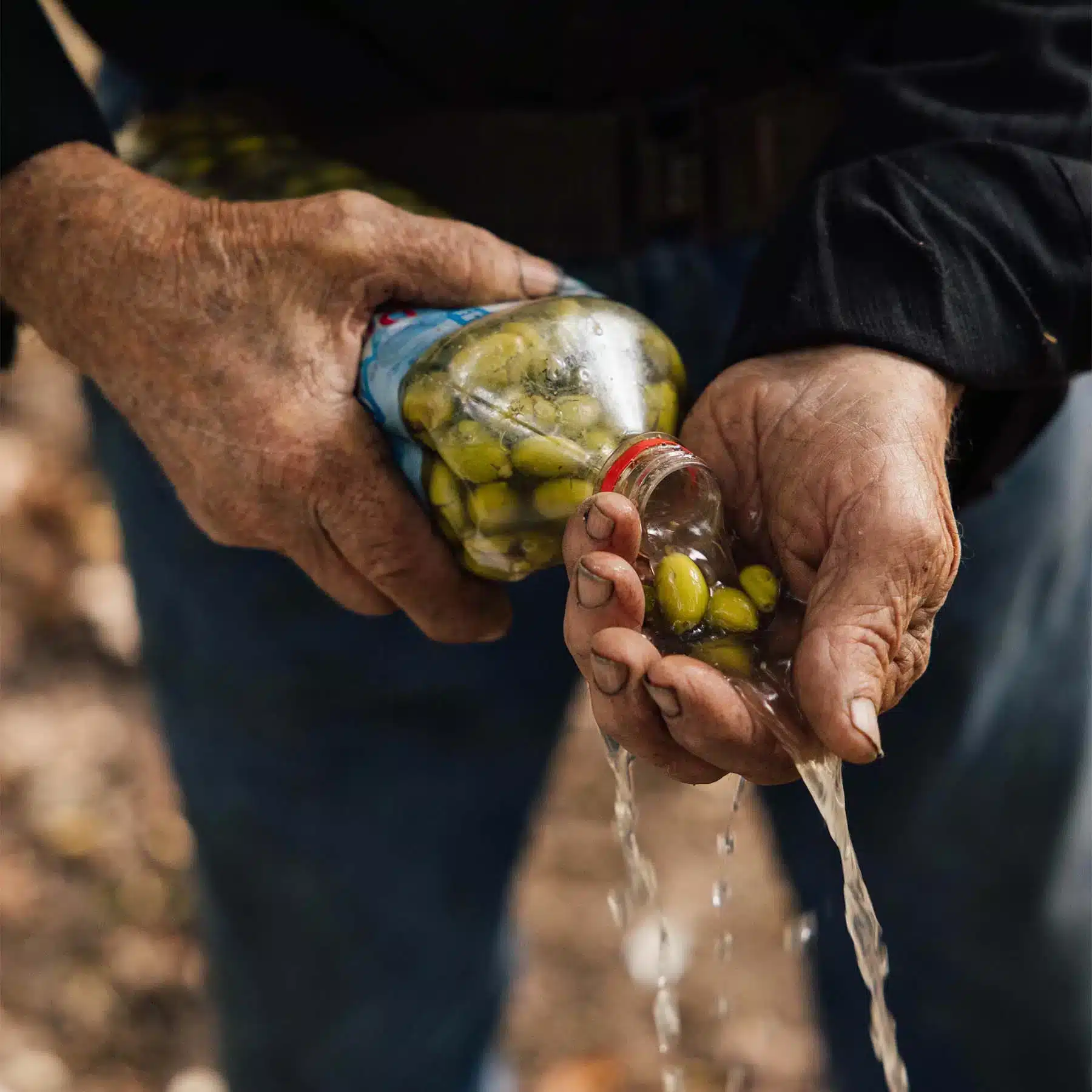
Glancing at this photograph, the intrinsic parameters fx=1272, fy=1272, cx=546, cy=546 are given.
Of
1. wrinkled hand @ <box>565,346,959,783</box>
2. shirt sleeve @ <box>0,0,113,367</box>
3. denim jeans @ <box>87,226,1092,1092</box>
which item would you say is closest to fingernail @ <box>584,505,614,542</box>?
wrinkled hand @ <box>565,346,959,783</box>

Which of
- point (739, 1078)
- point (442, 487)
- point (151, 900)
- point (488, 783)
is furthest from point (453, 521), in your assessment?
point (151, 900)

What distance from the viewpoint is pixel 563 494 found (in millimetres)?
999

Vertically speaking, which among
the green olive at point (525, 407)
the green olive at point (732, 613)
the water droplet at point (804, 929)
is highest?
the green olive at point (525, 407)

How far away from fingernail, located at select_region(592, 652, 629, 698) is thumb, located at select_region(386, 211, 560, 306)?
0.37 m

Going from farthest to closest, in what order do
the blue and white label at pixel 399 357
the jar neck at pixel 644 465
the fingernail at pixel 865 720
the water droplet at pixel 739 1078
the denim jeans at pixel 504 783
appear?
1. the water droplet at pixel 739 1078
2. the denim jeans at pixel 504 783
3. the blue and white label at pixel 399 357
4. the jar neck at pixel 644 465
5. the fingernail at pixel 865 720

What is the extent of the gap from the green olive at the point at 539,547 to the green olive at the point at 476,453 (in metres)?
0.06

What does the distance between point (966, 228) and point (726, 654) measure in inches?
17.4

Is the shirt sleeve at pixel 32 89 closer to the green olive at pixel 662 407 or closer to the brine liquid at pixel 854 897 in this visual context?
the green olive at pixel 662 407

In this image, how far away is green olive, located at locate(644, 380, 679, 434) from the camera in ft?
3.42

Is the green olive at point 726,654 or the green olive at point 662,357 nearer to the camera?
the green olive at point 726,654

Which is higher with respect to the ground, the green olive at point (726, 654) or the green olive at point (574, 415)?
the green olive at point (574, 415)

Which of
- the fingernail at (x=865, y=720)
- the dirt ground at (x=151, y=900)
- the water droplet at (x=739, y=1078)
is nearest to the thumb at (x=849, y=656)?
the fingernail at (x=865, y=720)

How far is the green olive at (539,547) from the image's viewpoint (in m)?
1.03

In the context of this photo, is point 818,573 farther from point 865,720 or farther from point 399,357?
point 399,357
